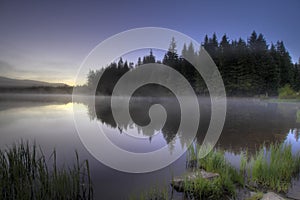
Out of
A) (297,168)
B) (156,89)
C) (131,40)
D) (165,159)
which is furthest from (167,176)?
(156,89)

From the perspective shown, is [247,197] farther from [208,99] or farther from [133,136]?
[208,99]

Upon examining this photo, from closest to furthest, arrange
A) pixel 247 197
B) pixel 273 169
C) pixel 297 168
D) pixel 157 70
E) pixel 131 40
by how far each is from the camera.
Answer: pixel 247 197
pixel 273 169
pixel 297 168
pixel 131 40
pixel 157 70

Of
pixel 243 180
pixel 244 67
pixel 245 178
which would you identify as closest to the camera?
pixel 243 180

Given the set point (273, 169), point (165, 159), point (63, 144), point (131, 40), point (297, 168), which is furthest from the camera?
point (63, 144)

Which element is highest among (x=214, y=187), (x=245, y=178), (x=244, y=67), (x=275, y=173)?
(x=244, y=67)

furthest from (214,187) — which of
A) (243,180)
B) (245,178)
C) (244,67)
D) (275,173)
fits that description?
(244,67)

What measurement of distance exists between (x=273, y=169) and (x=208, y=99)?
179ft

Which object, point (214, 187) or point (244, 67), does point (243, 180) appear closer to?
point (214, 187)

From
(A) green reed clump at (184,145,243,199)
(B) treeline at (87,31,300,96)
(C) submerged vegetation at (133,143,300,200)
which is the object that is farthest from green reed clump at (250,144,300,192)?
(B) treeline at (87,31,300,96)

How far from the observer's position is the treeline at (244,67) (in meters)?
51.3

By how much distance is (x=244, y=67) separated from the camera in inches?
2026

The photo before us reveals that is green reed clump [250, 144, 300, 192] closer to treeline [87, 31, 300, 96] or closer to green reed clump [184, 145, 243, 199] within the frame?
green reed clump [184, 145, 243, 199]

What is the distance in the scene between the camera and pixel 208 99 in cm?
5797

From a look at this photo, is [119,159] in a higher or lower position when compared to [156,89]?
lower
